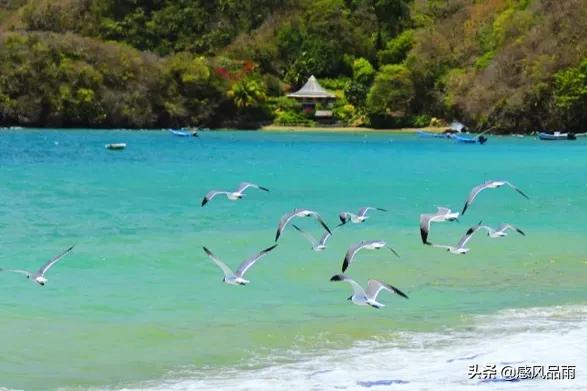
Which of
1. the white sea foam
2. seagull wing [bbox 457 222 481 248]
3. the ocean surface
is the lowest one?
the ocean surface

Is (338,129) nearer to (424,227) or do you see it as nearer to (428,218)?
(428,218)

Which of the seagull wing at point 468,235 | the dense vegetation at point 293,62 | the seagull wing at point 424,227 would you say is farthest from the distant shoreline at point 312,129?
the seagull wing at point 424,227

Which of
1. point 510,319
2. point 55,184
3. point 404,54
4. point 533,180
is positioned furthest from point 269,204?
point 404,54

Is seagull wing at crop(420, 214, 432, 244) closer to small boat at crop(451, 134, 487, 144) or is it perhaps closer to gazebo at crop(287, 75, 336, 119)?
small boat at crop(451, 134, 487, 144)

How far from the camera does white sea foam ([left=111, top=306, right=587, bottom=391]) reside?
31.7 feet

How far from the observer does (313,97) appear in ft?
330

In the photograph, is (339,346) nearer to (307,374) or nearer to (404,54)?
(307,374)

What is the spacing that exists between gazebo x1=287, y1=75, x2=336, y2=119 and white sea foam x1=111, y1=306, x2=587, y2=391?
88.8 metres

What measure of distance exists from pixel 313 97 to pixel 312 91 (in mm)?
951

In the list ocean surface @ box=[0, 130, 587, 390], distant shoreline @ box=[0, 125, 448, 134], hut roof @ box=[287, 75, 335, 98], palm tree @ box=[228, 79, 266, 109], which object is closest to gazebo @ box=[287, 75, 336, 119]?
hut roof @ box=[287, 75, 335, 98]

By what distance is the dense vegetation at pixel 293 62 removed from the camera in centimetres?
8569

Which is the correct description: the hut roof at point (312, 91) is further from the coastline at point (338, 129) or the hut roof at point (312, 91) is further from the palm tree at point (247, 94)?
the palm tree at point (247, 94)

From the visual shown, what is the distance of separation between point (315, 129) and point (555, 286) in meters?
84.1

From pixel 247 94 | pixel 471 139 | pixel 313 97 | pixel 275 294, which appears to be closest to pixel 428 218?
pixel 275 294
